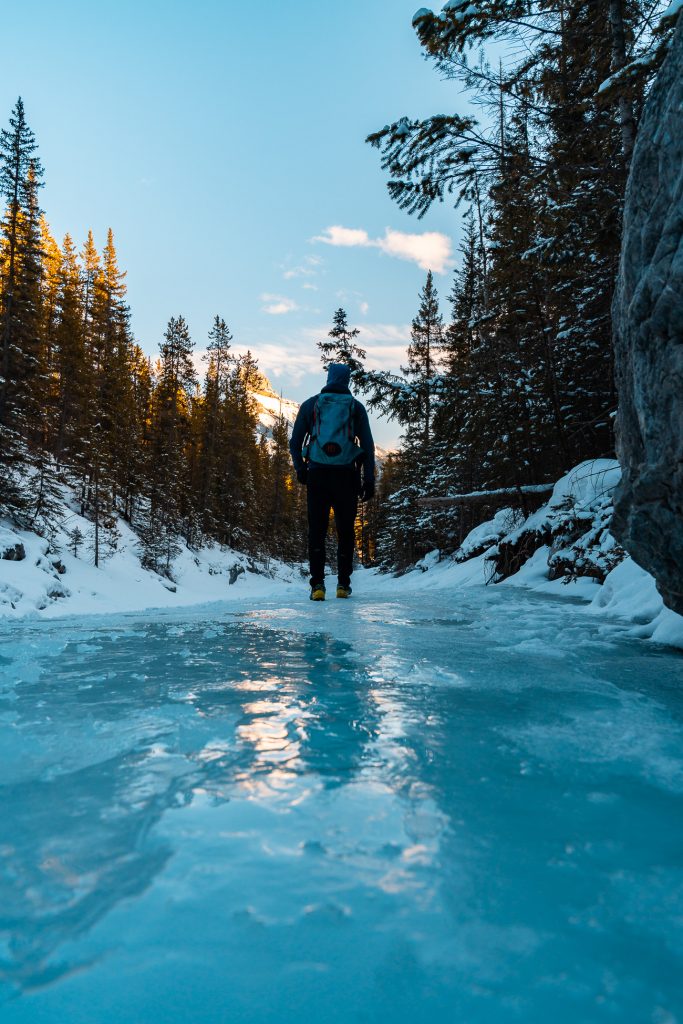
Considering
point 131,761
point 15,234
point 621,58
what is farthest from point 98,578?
point 131,761

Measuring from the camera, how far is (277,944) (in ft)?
2.84

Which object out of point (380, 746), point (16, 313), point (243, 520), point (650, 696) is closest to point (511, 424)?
point (650, 696)

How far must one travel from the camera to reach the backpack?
6.41 m

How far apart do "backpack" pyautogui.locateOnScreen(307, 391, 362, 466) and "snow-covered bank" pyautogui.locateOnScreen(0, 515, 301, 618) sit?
257 inches

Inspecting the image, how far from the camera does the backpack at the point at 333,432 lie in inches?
253

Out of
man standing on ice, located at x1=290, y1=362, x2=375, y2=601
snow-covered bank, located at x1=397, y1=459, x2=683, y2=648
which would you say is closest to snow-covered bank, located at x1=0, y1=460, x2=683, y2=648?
snow-covered bank, located at x1=397, y1=459, x2=683, y2=648

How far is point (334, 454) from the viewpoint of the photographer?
641 centimetres

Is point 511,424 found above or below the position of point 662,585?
above

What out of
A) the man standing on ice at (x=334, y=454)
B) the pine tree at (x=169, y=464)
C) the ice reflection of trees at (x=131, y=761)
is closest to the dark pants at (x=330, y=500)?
the man standing on ice at (x=334, y=454)

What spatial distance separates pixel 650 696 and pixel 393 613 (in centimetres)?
303

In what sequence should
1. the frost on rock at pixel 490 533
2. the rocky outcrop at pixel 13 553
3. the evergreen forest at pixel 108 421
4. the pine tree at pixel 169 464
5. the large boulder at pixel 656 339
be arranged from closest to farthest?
the large boulder at pixel 656 339 → the frost on rock at pixel 490 533 → the rocky outcrop at pixel 13 553 → the evergreen forest at pixel 108 421 → the pine tree at pixel 169 464

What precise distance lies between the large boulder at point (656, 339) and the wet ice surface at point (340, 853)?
1.20m

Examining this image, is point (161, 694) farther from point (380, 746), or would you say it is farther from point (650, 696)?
point (650, 696)

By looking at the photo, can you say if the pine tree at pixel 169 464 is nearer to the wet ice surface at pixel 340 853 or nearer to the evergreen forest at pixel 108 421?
the evergreen forest at pixel 108 421
